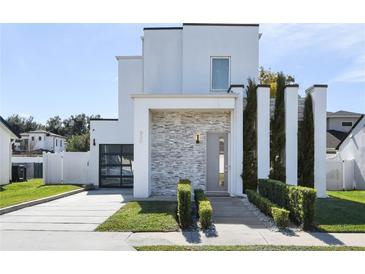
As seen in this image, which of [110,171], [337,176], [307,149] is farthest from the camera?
[110,171]

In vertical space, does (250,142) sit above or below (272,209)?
above

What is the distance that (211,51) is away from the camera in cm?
1794

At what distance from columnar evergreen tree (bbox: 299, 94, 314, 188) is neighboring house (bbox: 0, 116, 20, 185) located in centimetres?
1696

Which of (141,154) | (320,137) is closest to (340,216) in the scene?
(320,137)

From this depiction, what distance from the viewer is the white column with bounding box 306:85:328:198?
15.0m

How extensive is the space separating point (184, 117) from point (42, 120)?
6631 cm

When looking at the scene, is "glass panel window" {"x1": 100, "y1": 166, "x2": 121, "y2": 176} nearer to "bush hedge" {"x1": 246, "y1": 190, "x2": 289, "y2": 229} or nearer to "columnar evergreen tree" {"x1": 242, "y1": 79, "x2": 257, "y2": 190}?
"columnar evergreen tree" {"x1": 242, "y1": 79, "x2": 257, "y2": 190}

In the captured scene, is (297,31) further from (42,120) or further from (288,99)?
(42,120)

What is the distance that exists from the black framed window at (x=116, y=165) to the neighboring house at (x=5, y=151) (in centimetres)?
651

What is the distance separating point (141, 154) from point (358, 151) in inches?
505

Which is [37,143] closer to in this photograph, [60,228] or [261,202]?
[60,228]

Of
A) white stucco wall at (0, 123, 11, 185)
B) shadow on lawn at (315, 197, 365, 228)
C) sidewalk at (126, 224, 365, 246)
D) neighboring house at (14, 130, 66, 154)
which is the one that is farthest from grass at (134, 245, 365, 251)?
neighboring house at (14, 130, 66, 154)

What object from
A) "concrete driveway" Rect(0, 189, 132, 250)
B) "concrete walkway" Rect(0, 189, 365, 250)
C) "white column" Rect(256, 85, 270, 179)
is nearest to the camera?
"concrete driveway" Rect(0, 189, 132, 250)
